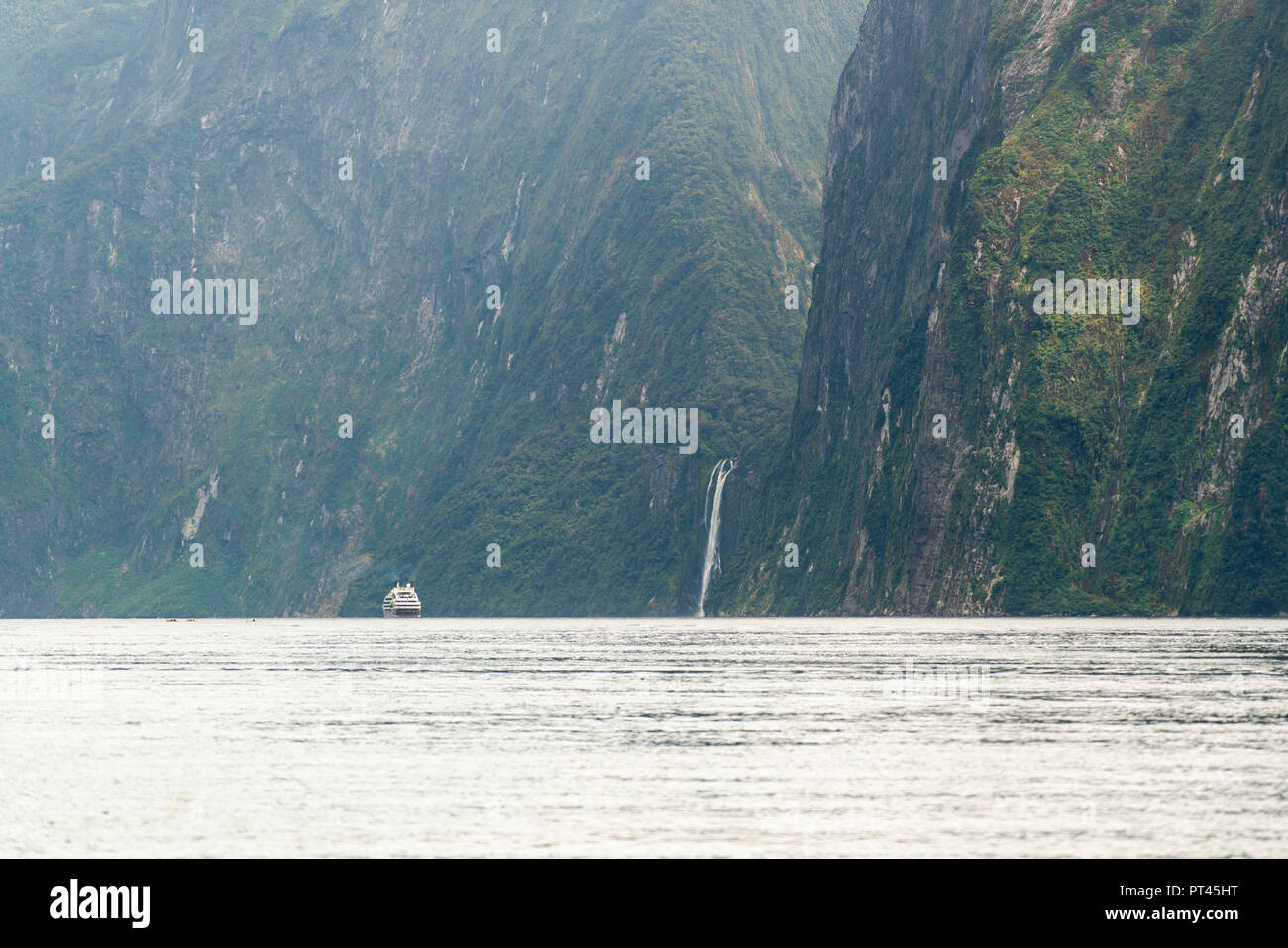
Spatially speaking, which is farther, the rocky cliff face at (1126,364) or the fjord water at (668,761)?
the rocky cliff face at (1126,364)

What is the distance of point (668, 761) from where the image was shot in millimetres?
45812

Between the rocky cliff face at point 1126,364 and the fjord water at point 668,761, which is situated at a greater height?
the rocky cliff face at point 1126,364

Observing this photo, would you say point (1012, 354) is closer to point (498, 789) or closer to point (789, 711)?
point (789, 711)

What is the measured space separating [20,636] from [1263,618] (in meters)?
132

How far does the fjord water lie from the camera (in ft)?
109

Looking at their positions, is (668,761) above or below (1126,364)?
below

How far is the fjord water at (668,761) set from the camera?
109ft

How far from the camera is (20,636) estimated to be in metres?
196

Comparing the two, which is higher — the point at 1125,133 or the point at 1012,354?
the point at 1125,133

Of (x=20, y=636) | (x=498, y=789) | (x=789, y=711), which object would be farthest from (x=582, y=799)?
(x=20, y=636)

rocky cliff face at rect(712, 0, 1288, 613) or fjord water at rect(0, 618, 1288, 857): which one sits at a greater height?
rocky cliff face at rect(712, 0, 1288, 613)

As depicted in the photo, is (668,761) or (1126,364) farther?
(1126,364)

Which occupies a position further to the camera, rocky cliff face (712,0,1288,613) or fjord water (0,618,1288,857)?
rocky cliff face (712,0,1288,613)
